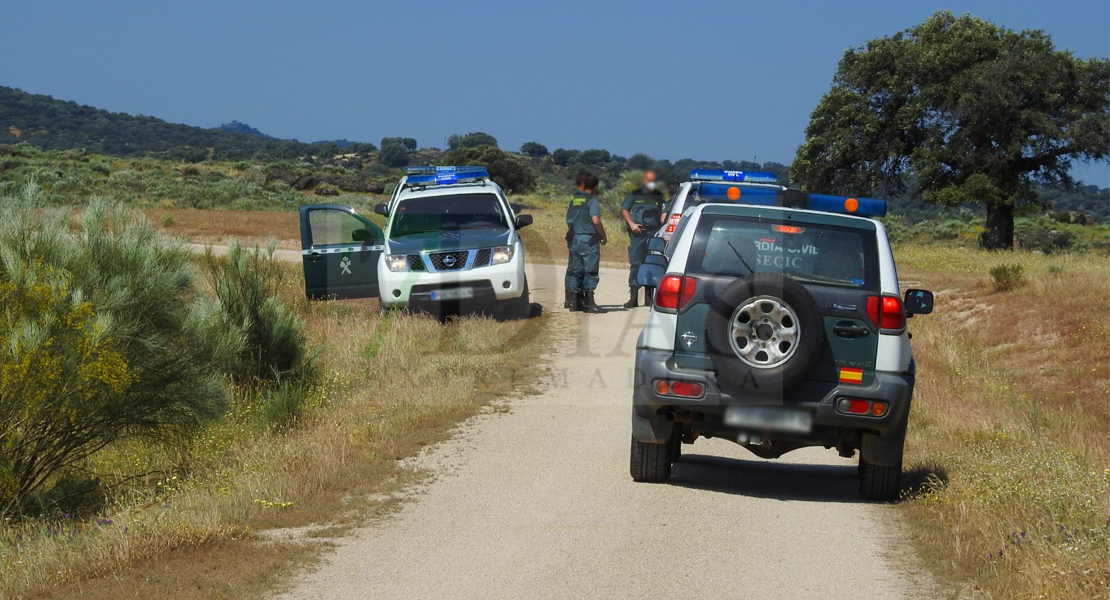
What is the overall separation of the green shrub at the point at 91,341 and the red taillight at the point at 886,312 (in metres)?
5.41

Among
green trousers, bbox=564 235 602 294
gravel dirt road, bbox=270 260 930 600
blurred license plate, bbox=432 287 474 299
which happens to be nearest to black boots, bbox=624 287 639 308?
green trousers, bbox=564 235 602 294

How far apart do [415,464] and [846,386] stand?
3.23 meters

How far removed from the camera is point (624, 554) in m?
6.39

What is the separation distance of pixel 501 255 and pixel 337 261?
2656mm

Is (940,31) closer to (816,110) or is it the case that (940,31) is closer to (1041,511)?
(816,110)

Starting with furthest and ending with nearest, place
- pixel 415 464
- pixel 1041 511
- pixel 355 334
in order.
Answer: pixel 355 334 → pixel 415 464 → pixel 1041 511

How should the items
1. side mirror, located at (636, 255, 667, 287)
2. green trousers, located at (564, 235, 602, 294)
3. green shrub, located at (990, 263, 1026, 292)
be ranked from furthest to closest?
green shrub, located at (990, 263, 1026, 292) → green trousers, located at (564, 235, 602, 294) → side mirror, located at (636, 255, 667, 287)

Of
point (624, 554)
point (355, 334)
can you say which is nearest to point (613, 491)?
point (624, 554)

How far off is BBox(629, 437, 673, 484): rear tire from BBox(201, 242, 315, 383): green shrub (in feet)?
18.3

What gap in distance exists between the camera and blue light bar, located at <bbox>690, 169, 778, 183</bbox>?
666 inches

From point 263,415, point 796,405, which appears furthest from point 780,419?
point 263,415

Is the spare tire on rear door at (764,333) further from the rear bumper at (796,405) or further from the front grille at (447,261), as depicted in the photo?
the front grille at (447,261)

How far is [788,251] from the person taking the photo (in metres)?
7.76

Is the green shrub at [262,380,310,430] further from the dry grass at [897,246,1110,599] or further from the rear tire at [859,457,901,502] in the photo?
the dry grass at [897,246,1110,599]
